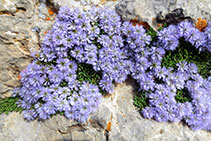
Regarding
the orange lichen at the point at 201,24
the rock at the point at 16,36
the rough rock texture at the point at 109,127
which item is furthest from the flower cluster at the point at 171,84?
the rock at the point at 16,36

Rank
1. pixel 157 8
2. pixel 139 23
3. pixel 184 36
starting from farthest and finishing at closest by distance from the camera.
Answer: pixel 139 23
pixel 157 8
pixel 184 36

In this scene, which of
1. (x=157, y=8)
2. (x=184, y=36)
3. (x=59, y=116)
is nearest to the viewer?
(x=184, y=36)

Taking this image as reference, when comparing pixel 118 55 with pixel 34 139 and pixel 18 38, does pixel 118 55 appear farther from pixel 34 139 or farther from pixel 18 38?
pixel 34 139

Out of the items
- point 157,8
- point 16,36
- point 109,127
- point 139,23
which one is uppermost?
point 157,8

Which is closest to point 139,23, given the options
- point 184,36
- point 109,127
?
point 184,36

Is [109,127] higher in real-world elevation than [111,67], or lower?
lower

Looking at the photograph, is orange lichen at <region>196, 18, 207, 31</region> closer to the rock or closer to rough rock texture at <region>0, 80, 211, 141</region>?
rough rock texture at <region>0, 80, 211, 141</region>

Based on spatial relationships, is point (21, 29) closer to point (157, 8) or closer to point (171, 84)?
point (157, 8)

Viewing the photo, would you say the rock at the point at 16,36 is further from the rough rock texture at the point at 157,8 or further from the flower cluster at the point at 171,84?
the flower cluster at the point at 171,84
